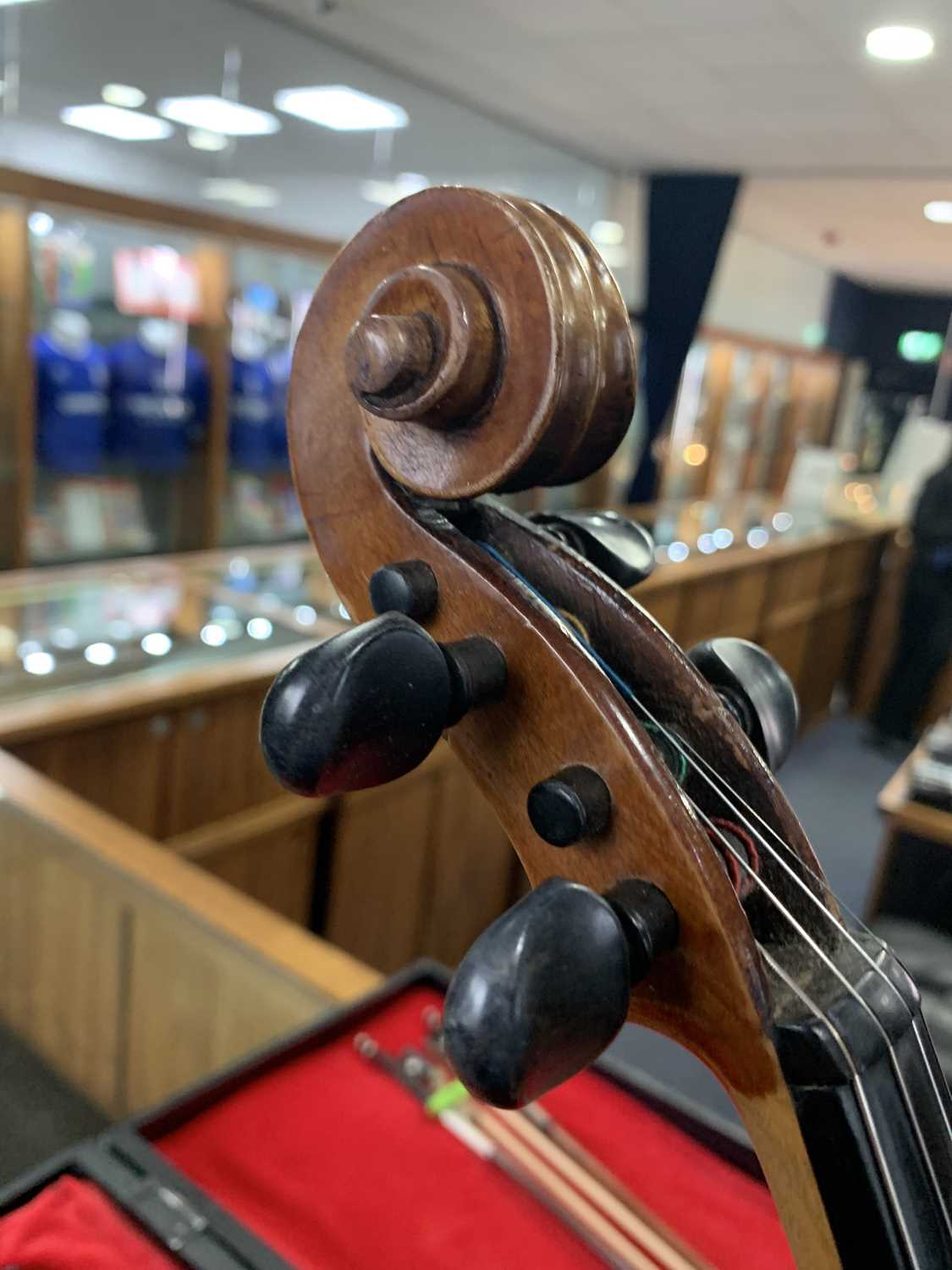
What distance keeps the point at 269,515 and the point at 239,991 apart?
11.5 feet

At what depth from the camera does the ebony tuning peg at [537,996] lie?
0.40m

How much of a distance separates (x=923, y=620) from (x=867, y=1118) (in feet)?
18.3

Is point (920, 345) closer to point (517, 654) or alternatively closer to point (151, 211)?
point (151, 211)

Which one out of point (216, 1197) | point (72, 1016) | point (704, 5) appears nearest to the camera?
point (216, 1197)

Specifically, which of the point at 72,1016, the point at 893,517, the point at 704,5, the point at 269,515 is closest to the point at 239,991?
the point at 72,1016

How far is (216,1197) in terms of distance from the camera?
33.1 inches

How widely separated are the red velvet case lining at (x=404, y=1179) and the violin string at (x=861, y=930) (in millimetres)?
378

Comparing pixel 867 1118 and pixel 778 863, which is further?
pixel 778 863

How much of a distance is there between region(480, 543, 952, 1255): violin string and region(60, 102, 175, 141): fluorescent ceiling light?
3337mm

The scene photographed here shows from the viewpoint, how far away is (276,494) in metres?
4.64

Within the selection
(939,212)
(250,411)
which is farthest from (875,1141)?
(939,212)

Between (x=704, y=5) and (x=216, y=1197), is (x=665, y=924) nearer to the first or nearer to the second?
(x=216, y=1197)

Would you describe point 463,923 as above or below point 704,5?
below

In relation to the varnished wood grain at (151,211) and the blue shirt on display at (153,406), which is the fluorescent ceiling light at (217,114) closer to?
the varnished wood grain at (151,211)
